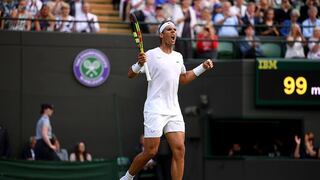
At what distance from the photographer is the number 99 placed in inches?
792

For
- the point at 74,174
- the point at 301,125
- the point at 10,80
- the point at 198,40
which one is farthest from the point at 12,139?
the point at 301,125

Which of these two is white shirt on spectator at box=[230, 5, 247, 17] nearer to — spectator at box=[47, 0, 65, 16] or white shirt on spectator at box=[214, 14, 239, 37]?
white shirt on spectator at box=[214, 14, 239, 37]

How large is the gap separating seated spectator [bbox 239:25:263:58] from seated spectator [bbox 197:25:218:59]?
64cm

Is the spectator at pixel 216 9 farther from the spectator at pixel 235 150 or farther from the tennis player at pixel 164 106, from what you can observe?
the tennis player at pixel 164 106

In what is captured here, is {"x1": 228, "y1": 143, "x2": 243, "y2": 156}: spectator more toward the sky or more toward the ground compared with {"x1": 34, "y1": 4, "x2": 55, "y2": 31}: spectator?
more toward the ground

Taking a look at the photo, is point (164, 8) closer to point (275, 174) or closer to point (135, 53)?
point (135, 53)

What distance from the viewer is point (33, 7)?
2056 cm

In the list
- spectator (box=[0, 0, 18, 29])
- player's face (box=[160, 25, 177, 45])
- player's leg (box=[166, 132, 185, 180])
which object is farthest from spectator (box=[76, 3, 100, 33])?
player's leg (box=[166, 132, 185, 180])

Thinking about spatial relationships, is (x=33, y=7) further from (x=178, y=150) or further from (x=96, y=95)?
(x=178, y=150)

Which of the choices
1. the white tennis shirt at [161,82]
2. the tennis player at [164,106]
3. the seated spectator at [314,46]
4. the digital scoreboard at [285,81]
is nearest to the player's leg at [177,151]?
the tennis player at [164,106]

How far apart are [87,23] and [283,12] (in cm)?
497

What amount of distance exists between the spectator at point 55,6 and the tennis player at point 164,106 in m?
8.31

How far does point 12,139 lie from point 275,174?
5683mm

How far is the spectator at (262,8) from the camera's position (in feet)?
74.3
